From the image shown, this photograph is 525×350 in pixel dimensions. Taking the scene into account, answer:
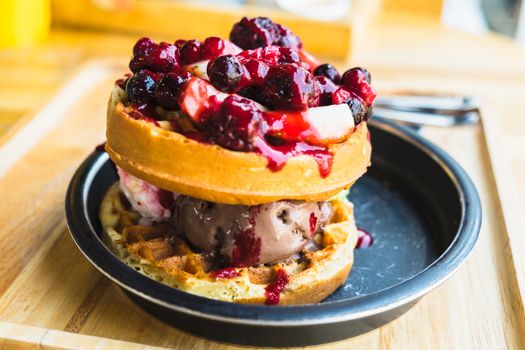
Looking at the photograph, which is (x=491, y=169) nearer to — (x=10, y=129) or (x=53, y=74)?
(x=10, y=129)

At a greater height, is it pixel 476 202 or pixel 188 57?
pixel 188 57

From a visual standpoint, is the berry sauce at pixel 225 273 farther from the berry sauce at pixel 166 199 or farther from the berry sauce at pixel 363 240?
the berry sauce at pixel 363 240

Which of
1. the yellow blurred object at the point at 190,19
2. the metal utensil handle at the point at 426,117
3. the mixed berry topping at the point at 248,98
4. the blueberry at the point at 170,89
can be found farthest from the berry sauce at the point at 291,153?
the yellow blurred object at the point at 190,19

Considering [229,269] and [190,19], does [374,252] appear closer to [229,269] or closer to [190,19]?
[229,269]

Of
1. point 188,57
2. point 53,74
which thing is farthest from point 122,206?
point 53,74

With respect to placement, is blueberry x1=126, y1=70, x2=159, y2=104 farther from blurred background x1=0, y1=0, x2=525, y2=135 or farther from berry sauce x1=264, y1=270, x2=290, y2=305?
blurred background x1=0, y1=0, x2=525, y2=135

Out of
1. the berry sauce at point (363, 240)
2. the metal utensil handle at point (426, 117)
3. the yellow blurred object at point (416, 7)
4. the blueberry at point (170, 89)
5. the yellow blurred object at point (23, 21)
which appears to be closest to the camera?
the blueberry at point (170, 89)

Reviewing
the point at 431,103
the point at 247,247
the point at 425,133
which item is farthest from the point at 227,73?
the point at 431,103
